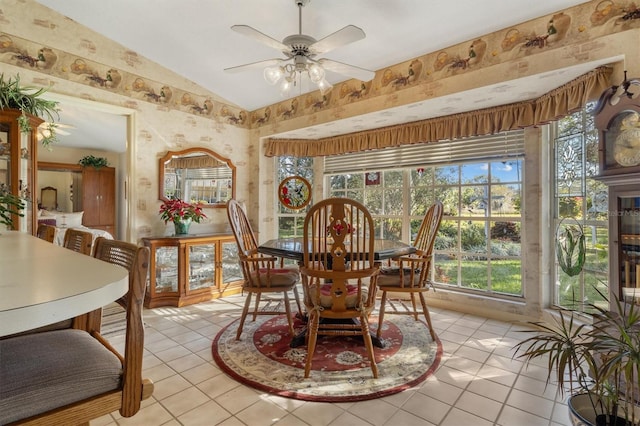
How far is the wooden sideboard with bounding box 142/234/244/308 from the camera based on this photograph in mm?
3426

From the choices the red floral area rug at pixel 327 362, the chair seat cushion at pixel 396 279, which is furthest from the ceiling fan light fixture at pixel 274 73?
the red floral area rug at pixel 327 362

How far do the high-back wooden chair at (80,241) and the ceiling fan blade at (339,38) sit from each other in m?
1.65

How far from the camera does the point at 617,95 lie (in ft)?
6.24

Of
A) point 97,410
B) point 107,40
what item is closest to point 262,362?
point 97,410

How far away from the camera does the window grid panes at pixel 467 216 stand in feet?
10.4

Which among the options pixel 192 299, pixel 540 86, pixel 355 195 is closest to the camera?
pixel 540 86

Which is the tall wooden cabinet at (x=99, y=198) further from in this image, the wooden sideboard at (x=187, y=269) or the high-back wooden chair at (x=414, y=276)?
the high-back wooden chair at (x=414, y=276)

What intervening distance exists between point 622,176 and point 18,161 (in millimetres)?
4302

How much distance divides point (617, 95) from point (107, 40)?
4.41m

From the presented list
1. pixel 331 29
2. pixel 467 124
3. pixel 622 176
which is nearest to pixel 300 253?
pixel 331 29

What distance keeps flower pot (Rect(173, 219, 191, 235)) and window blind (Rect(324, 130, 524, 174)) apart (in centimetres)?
198

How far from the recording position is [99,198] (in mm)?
6719

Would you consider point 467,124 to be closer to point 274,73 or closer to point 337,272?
point 274,73

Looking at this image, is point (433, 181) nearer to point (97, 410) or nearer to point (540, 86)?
point (540, 86)
